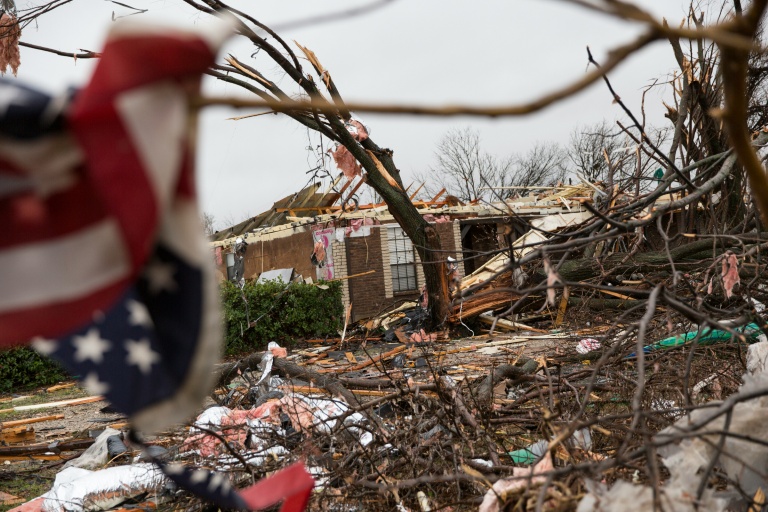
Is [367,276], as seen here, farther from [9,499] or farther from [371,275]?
[9,499]

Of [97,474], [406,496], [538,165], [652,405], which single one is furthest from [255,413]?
[538,165]

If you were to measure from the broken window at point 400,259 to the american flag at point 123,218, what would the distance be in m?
20.9

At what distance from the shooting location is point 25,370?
1421cm

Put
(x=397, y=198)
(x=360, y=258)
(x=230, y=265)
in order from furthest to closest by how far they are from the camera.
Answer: (x=230, y=265) < (x=360, y=258) < (x=397, y=198)

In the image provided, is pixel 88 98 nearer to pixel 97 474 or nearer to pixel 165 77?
pixel 165 77

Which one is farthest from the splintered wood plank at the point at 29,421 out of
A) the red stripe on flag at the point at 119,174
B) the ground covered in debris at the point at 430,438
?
the red stripe on flag at the point at 119,174

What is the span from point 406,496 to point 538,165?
49567 millimetres

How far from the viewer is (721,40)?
96cm

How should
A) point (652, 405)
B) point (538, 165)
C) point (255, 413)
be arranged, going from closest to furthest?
point (652, 405) < point (255, 413) < point (538, 165)

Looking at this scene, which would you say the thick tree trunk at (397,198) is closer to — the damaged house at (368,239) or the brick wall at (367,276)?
the damaged house at (368,239)

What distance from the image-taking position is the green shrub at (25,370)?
13891mm

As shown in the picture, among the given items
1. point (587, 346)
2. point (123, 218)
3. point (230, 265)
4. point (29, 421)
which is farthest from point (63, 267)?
point (230, 265)

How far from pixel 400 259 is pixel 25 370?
12212 mm

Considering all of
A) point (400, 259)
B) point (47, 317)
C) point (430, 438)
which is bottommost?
point (400, 259)
